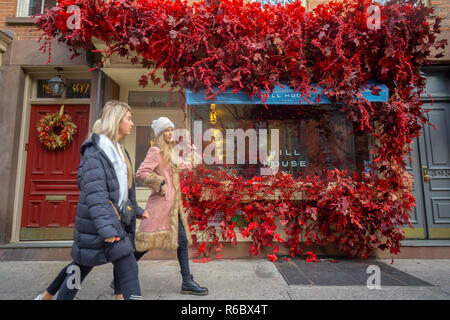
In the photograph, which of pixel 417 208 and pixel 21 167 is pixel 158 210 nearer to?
pixel 21 167

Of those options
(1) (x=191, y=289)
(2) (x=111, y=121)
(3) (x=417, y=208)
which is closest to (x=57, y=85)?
(2) (x=111, y=121)

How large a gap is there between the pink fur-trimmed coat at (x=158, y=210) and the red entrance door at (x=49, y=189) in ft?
9.81

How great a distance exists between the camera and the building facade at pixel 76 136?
4684 millimetres

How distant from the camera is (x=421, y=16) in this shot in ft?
12.6

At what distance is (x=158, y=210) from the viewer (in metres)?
2.63

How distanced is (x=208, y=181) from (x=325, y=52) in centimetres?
269

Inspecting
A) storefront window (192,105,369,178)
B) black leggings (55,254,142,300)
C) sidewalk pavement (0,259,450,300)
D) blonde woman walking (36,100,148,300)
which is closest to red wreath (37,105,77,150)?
Result: sidewalk pavement (0,259,450,300)

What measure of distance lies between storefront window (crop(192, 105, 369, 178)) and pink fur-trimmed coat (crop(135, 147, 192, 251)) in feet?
6.24

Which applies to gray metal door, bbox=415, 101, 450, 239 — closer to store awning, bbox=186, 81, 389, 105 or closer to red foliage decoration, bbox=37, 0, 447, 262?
red foliage decoration, bbox=37, 0, 447, 262

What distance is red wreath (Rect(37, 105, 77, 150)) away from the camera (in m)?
4.84

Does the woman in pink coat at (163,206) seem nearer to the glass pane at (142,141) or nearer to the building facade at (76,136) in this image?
the building facade at (76,136)

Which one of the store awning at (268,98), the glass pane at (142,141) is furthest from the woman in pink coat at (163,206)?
the glass pane at (142,141)

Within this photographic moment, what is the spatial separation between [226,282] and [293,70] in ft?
11.0
